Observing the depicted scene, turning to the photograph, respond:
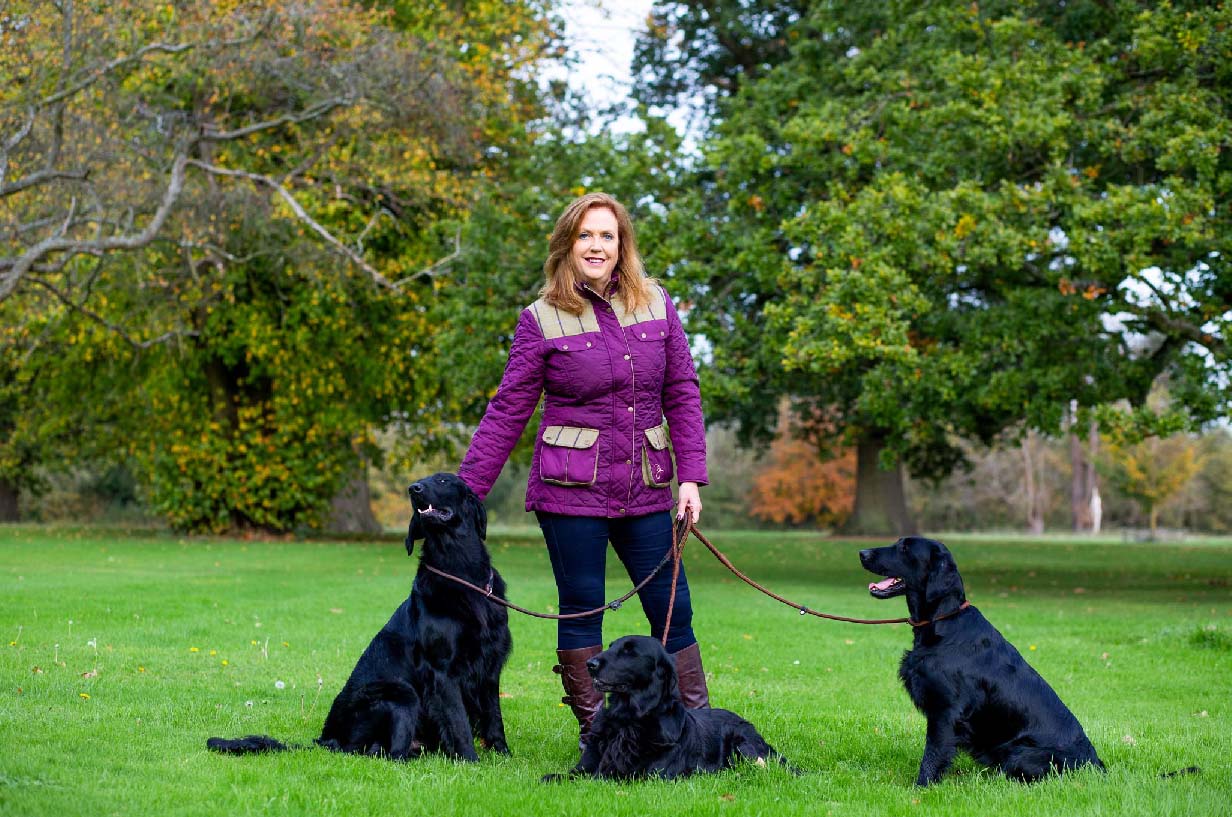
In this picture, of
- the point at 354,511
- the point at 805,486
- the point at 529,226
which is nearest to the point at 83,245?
the point at 529,226

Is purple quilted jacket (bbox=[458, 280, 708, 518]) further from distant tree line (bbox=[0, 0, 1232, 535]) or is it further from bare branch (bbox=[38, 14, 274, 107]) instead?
bare branch (bbox=[38, 14, 274, 107])

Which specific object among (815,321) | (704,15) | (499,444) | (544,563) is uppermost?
(704,15)

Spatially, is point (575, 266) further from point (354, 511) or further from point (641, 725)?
point (354, 511)

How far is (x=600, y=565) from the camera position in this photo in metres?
5.53

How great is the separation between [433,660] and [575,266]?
1.82 metres

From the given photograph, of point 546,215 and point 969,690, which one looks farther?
point 546,215

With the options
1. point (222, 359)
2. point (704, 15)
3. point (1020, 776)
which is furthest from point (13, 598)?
point (704, 15)

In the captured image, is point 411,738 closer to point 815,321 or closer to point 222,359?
point 815,321

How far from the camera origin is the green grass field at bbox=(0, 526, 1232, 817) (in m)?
4.70

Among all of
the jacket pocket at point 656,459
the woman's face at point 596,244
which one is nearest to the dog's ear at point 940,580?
the jacket pocket at point 656,459

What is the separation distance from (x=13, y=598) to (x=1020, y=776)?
9896 millimetres

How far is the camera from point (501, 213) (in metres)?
19.6

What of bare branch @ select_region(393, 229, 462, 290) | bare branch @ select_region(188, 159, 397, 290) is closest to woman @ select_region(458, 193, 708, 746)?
bare branch @ select_region(188, 159, 397, 290)

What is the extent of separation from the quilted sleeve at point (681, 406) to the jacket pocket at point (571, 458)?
17.7 inches
